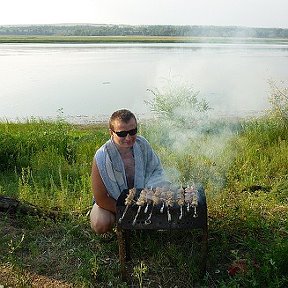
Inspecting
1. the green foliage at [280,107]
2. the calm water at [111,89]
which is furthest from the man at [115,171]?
the calm water at [111,89]

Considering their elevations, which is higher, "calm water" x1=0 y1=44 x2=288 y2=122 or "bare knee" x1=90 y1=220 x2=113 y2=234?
"bare knee" x1=90 y1=220 x2=113 y2=234

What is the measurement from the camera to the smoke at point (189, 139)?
6.45 meters

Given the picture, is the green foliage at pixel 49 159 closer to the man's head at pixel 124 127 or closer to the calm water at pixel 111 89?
the man's head at pixel 124 127

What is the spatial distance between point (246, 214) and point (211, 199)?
2.18 feet

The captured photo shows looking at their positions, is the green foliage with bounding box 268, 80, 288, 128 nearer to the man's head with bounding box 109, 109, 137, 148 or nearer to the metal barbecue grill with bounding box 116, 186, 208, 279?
the man's head with bounding box 109, 109, 137, 148

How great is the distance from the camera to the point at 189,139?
869 centimetres

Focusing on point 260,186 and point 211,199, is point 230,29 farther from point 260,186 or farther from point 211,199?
point 211,199

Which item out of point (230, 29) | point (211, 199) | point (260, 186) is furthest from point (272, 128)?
point (211, 199)

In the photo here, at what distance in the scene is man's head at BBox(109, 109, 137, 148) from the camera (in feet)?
12.8

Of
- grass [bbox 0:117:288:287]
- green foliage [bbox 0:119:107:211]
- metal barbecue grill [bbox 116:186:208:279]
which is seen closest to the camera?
metal barbecue grill [bbox 116:186:208:279]

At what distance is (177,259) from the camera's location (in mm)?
3881

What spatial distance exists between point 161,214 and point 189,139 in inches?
206

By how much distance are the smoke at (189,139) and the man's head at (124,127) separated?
4.11ft

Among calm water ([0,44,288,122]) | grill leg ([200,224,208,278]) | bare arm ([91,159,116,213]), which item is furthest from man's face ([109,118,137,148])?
calm water ([0,44,288,122])
